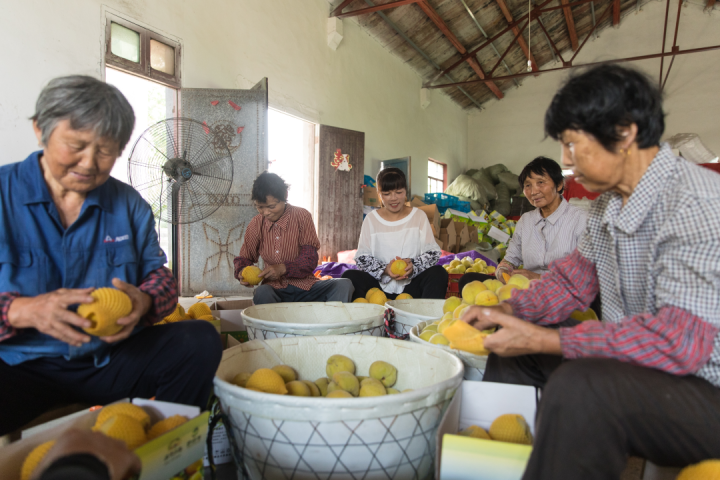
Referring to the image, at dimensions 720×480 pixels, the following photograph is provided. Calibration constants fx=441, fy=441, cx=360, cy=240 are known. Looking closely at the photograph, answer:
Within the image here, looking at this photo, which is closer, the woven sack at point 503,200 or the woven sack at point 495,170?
the woven sack at point 503,200

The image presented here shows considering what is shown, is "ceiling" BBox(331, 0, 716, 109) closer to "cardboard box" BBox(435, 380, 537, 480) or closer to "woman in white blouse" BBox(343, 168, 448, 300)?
"woman in white blouse" BBox(343, 168, 448, 300)

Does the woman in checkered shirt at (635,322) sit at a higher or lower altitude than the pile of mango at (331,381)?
higher

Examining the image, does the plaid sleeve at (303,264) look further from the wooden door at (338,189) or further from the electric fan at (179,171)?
the wooden door at (338,189)

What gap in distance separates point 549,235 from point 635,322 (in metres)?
1.56

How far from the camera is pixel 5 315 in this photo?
93 centimetres

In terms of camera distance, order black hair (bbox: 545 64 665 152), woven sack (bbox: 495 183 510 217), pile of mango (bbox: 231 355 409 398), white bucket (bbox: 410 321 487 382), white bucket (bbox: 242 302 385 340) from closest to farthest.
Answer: black hair (bbox: 545 64 665 152)
pile of mango (bbox: 231 355 409 398)
white bucket (bbox: 410 321 487 382)
white bucket (bbox: 242 302 385 340)
woven sack (bbox: 495 183 510 217)

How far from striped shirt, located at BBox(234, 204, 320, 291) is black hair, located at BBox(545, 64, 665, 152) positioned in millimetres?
1856

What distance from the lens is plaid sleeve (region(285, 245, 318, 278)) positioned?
8.30ft

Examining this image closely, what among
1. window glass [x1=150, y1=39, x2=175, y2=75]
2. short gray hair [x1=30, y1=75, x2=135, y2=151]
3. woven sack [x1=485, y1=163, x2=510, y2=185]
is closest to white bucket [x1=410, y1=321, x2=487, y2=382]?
short gray hair [x1=30, y1=75, x2=135, y2=151]

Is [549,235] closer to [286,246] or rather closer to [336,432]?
[286,246]

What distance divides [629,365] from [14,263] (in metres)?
1.32

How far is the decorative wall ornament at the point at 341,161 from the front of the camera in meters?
5.72

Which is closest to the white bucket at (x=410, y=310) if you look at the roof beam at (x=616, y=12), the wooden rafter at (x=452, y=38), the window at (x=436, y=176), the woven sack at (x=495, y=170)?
the wooden rafter at (x=452, y=38)

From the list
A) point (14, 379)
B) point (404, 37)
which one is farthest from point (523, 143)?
point (14, 379)
